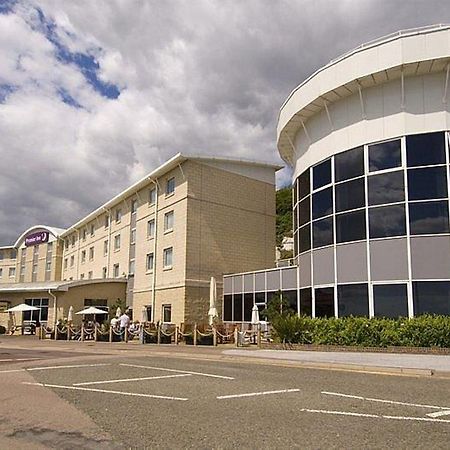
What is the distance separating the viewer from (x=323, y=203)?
21812 mm

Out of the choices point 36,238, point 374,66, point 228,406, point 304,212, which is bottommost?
point 228,406

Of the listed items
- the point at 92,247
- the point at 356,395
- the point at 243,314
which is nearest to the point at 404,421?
the point at 356,395

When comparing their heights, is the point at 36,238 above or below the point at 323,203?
above

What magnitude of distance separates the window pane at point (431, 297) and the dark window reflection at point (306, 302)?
4903 mm

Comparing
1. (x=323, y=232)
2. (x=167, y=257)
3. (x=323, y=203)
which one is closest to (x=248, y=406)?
(x=323, y=232)

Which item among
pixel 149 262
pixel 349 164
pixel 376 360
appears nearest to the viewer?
pixel 376 360

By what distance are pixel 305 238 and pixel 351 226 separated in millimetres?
3060

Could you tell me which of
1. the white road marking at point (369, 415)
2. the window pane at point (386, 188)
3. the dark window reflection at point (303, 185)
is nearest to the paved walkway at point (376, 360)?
the white road marking at point (369, 415)

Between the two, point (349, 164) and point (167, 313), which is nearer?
point (349, 164)

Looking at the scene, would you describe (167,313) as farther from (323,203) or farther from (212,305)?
(323,203)

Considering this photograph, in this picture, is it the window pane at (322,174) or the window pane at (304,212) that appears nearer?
the window pane at (322,174)

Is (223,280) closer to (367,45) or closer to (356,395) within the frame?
(367,45)

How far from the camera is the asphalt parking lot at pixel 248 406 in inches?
244

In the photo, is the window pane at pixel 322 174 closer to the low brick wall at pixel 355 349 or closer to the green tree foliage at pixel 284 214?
the low brick wall at pixel 355 349
